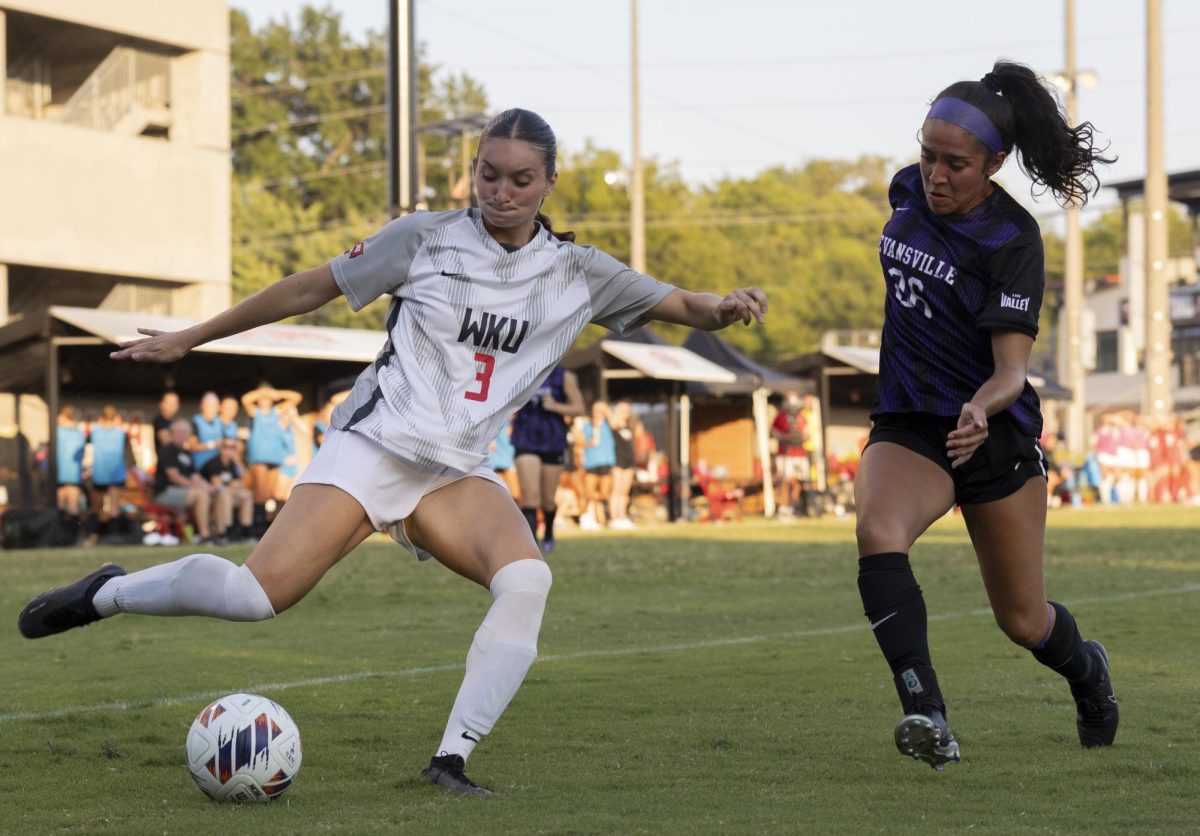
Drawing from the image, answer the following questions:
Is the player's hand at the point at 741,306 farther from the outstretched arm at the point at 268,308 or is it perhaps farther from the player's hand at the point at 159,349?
the player's hand at the point at 159,349

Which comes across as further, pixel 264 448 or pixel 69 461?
pixel 264 448

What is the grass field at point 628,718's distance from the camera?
471cm

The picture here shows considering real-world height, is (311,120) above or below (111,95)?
above

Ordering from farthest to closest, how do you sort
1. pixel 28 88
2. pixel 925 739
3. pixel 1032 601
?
1. pixel 28 88
2. pixel 1032 601
3. pixel 925 739

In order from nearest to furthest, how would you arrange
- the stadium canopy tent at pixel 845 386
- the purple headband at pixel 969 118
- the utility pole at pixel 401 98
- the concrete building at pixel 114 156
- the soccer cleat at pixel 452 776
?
the soccer cleat at pixel 452 776 → the purple headband at pixel 969 118 → the utility pole at pixel 401 98 → the concrete building at pixel 114 156 → the stadium canopy tent at pixel 845 386

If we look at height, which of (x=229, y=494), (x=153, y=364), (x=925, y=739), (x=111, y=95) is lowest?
Answer: (x=925, y=739)

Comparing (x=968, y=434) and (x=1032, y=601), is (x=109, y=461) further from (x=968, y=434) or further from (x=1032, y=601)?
(x=968, y=434)

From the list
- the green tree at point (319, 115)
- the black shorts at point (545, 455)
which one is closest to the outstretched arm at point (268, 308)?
the black shorts at point (545, 455)

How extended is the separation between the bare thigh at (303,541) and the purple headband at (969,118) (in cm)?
221

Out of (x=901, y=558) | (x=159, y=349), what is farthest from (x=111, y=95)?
(x=901, y=558)

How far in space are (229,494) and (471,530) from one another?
1561cm

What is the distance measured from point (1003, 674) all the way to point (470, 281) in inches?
152

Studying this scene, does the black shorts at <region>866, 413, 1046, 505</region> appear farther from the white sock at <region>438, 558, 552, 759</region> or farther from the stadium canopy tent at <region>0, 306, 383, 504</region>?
the stadium canopy tent at <region>0, 306, 383, 504</region>

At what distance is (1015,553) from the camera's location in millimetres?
5492
